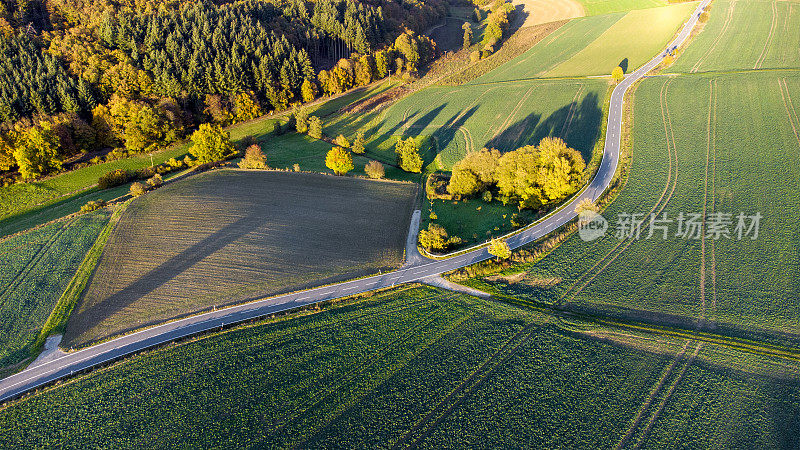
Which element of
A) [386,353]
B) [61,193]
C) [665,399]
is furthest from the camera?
[61,193]

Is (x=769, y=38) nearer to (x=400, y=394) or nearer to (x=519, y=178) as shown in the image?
(x=519, y=178)

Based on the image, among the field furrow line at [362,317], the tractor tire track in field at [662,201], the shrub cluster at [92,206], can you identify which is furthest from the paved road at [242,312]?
the shrub cluster at [92,206]

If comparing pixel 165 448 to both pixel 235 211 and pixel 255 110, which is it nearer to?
pixel 235 211

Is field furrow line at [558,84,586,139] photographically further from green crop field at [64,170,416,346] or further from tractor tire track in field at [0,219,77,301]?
tractor tire track in field at [0,219,77,301]

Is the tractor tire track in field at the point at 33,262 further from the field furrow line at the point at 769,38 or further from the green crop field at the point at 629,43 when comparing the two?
the field furrow line at the point at 769,38

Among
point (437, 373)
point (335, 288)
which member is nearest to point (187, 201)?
point (335, 288)

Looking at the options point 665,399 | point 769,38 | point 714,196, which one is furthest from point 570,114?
point 665,399
